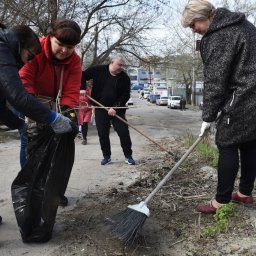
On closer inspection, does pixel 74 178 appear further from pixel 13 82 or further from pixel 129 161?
pixel 13 82

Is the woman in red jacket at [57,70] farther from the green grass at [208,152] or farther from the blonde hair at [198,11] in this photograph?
the green grass at [208,152]

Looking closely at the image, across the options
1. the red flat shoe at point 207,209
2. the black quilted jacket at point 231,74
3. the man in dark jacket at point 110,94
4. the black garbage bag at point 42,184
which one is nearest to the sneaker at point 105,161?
the man in dark jacket at point 110,94

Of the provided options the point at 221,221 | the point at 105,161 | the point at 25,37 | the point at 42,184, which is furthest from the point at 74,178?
the point at 25,37

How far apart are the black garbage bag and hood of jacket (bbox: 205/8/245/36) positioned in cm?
139

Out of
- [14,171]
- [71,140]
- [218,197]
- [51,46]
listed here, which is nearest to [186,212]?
[218,197]

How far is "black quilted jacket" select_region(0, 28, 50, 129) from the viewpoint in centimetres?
264

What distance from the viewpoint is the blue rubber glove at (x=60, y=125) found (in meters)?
2.88

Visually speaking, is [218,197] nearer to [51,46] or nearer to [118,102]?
[51,46]

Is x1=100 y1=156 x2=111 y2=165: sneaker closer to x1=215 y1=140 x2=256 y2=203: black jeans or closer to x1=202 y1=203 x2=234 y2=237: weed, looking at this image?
x1=215 y1=140 x2=256 y2=203: black jeans

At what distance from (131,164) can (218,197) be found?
2942 millimetres

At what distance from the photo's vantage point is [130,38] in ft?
56.4

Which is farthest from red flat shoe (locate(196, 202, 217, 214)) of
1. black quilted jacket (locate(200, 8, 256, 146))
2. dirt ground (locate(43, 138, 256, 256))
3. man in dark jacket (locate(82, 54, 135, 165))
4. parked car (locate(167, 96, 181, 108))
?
parked car (locate(167, 96, 181, 108))

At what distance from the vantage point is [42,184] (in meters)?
3.16

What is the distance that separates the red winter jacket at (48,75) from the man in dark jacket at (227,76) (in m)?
1.10
